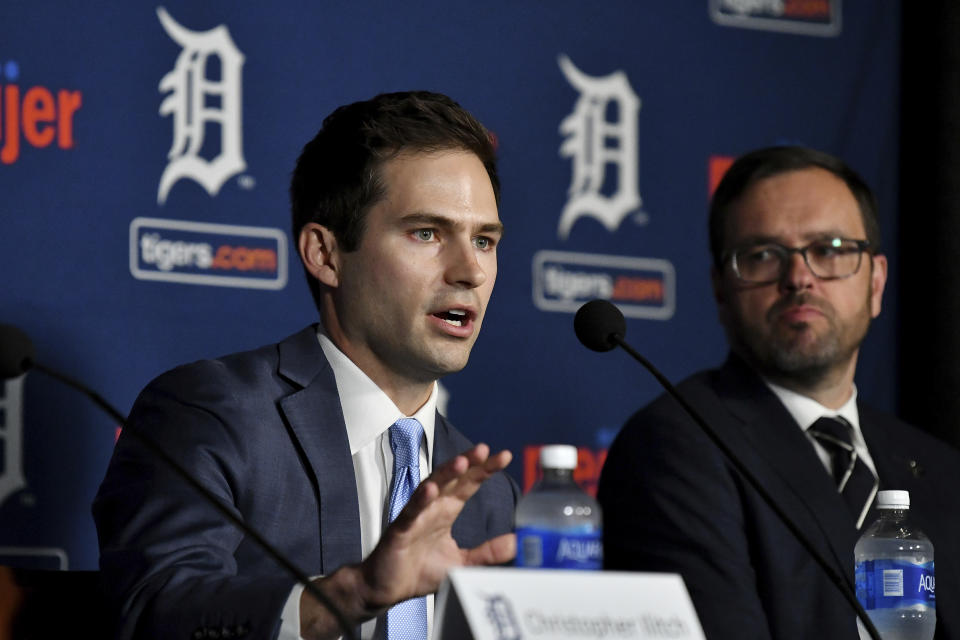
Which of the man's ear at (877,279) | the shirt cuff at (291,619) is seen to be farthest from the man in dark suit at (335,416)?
the man's ear at (877,279)

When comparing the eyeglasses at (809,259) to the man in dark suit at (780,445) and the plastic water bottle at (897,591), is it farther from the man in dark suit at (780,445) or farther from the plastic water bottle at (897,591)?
the plastic water bottle at (897,591)

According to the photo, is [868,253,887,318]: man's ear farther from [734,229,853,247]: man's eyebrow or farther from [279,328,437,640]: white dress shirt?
[279,328,437,640]: white dress shirt

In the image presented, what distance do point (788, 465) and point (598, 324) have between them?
0.93 meters

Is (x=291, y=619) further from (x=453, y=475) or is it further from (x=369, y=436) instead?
(x=369, y=436)

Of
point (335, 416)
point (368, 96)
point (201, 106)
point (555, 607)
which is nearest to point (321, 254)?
point (335, 416)

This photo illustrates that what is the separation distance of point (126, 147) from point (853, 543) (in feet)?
5.31

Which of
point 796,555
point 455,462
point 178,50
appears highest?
point 178,50

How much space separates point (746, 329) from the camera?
9.93ft

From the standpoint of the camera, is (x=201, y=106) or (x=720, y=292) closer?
(x=201, y=106)

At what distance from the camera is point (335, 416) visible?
2.35 m

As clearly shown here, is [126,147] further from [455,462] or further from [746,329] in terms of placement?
[455,462]

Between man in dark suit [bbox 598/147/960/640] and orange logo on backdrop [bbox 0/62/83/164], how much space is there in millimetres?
1265

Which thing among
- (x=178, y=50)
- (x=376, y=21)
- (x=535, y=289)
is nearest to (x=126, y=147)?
(x=178, y=50)

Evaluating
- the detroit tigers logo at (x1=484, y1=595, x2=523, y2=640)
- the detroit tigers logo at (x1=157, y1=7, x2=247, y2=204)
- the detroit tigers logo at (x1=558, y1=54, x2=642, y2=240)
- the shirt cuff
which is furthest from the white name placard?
the detroit tigers logo at (x1=558, y1=54, x2=642, y2=240)
